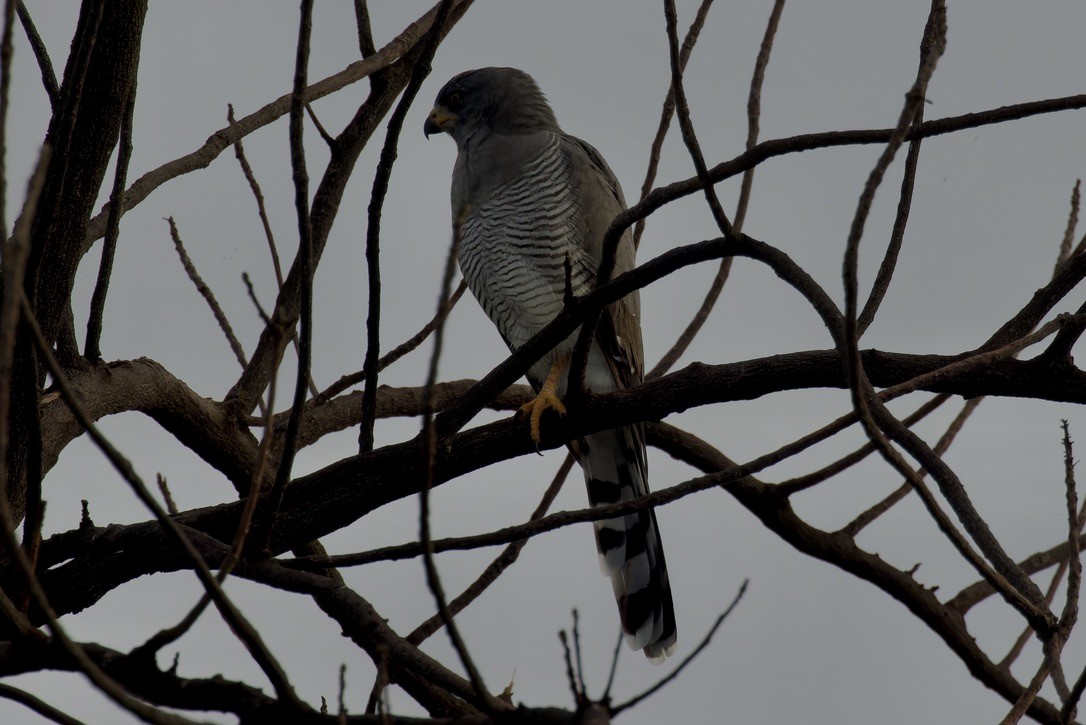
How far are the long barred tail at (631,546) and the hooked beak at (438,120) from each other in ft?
6.15

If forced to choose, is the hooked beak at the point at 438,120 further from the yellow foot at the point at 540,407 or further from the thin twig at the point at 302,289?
the thin twig at the point at 302,289

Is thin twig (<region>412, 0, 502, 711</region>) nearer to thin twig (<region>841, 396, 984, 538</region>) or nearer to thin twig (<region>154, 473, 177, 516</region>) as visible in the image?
thin twig (<region>154, 473, 177, 516</region>)

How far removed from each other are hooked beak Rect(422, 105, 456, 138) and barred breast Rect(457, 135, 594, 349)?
88 centimetres

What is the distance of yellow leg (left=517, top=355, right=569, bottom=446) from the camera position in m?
3.46

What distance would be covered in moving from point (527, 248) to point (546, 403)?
1005mm

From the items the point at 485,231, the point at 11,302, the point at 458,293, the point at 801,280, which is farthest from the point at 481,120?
the point at 11,302

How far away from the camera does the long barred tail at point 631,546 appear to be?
4586mm

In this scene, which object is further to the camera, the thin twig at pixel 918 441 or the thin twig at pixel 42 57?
the thin twig at pixel 42 57

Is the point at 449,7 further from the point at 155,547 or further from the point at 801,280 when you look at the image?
the point at 155,547

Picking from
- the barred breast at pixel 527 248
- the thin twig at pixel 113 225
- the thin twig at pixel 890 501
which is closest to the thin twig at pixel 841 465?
the thin twig at pixel 890 501

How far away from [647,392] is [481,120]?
2.72 m

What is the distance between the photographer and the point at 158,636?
79.9 inches

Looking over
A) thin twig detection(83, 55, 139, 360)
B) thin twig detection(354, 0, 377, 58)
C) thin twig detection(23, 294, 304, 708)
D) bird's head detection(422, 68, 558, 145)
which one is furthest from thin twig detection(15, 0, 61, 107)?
bird's head detection(422, 68, 558, 145)

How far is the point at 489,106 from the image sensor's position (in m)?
5.41
